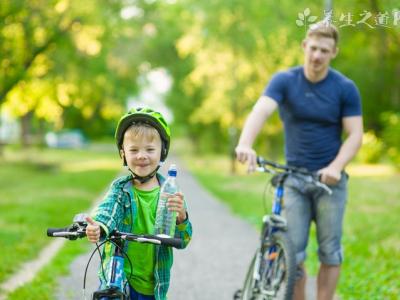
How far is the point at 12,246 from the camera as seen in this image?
359 inches

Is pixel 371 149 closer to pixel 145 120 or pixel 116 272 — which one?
pixel 145 120

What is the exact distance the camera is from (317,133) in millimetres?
4926

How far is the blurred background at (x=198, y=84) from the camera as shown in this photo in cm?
913

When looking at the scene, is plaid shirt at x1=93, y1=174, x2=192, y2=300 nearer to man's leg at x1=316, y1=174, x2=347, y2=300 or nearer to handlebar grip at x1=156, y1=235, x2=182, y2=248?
handlebar grip at x1=156, y1=235, x2=182, y2=248

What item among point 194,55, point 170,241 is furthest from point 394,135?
point 170,241

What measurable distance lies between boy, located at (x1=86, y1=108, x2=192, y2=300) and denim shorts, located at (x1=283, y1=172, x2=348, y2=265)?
1.65m

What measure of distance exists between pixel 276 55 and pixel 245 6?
7.26 ft

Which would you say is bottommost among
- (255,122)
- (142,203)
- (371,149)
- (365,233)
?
(365,233)

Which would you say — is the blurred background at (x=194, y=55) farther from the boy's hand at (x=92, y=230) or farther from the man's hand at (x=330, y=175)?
the boy's hand at (x=92, y=230)

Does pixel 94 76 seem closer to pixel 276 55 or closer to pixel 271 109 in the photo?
pixel 276 55

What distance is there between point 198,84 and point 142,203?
90.3ft

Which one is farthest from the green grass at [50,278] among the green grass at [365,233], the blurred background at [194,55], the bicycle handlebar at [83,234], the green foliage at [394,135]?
the green foliage at [394,135]

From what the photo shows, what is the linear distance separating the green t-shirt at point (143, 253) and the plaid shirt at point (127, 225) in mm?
32

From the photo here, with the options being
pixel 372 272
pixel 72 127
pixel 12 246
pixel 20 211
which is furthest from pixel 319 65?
pixel 72 127
